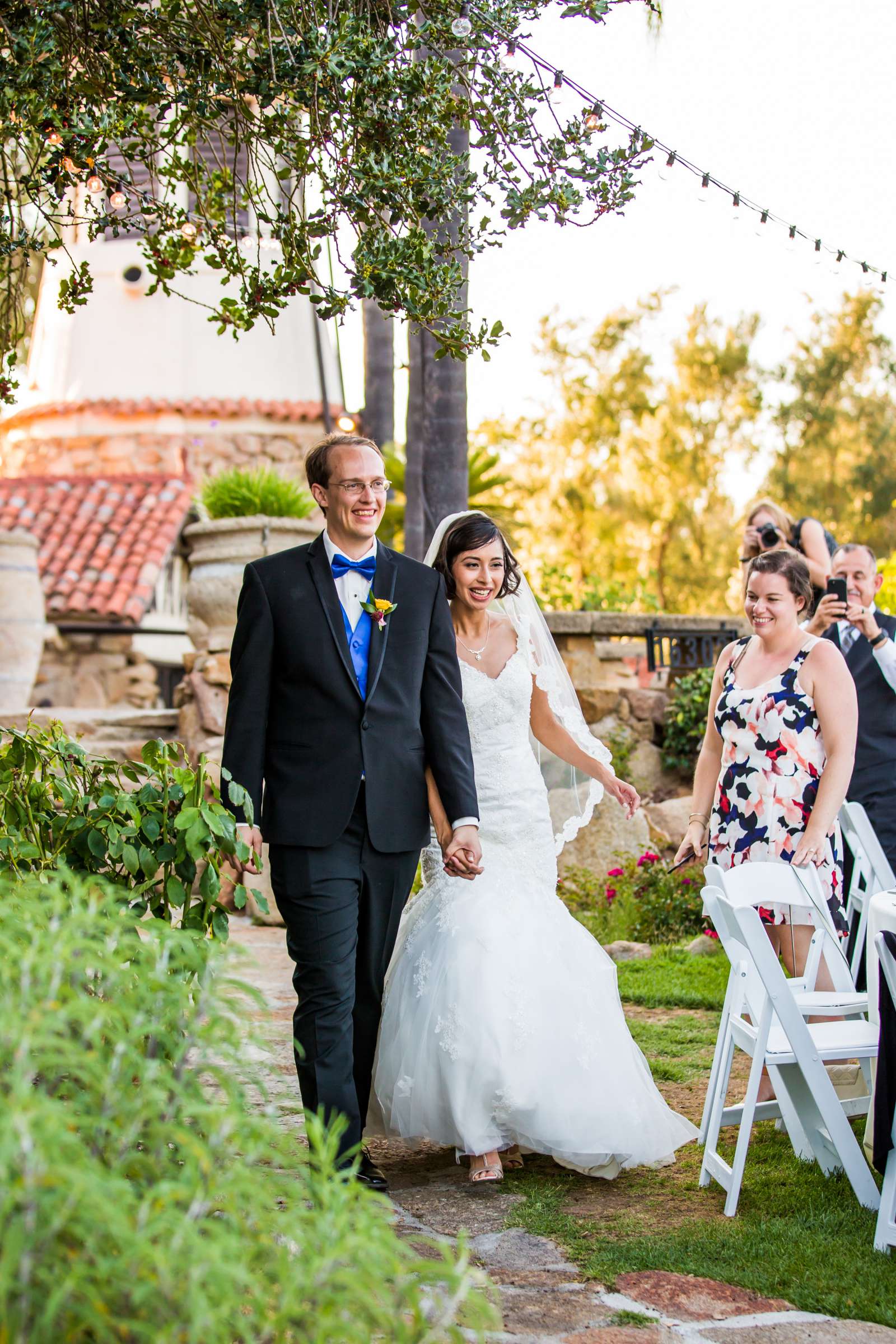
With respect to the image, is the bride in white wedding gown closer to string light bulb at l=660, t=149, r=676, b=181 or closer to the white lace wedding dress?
the white lace wedding dress

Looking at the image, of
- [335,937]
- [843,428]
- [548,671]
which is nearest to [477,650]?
[548,671]

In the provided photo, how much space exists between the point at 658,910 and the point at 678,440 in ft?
63.6

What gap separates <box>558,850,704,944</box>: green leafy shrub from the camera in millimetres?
→ 7699

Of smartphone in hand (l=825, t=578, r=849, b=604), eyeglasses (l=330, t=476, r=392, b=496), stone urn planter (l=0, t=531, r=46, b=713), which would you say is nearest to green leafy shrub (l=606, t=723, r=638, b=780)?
smartphone in hand (l=825, t=578, r=849, b=604)

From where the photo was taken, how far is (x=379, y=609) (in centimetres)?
371

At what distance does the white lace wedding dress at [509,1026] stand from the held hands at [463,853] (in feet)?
0.92

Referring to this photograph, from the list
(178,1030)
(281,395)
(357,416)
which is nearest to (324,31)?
(178,1030)

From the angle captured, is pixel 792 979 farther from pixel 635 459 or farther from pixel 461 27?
pixel 635 459

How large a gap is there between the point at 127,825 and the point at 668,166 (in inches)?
109

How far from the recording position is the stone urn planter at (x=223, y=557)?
341 inches

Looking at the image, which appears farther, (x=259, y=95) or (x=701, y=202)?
(x=701, y=202)

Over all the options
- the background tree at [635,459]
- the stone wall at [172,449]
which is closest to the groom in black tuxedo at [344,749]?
the stone wall at [172,449]

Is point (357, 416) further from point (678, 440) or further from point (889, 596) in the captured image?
point (678, 440)

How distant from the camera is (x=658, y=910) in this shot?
7.76 m
